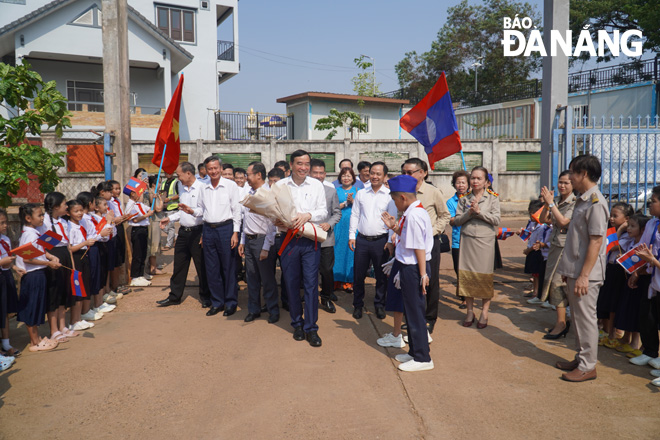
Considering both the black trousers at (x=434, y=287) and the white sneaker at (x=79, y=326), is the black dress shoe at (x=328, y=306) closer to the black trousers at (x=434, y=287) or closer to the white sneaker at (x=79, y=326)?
the black trousers at (x=434, y=287)

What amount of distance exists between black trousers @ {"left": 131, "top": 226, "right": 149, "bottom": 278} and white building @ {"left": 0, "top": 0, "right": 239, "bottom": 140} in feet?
41.1

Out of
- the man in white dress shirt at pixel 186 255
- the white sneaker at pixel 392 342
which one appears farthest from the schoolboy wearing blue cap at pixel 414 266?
the man in white dress shirt at pixel 186 255

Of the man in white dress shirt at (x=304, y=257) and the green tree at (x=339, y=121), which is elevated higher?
the green tree at (x=339, y=121)

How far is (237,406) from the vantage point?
3.71 metres

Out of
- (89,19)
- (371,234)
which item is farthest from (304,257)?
(89,19)

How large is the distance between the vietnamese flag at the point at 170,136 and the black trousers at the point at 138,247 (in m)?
1.01

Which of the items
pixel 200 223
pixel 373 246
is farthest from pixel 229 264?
pixel 373 246

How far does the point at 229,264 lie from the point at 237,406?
107 inches

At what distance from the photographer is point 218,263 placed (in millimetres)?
6254

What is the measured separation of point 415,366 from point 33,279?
3682mm

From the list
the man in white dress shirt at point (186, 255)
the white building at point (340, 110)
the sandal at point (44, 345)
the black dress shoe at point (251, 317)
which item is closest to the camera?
the sandal at point (44, 345)

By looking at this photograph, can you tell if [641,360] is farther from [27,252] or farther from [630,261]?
[27,252]

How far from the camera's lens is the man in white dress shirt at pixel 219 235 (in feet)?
20.2

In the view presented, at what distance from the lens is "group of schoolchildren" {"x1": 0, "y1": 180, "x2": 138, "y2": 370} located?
4.71 m
